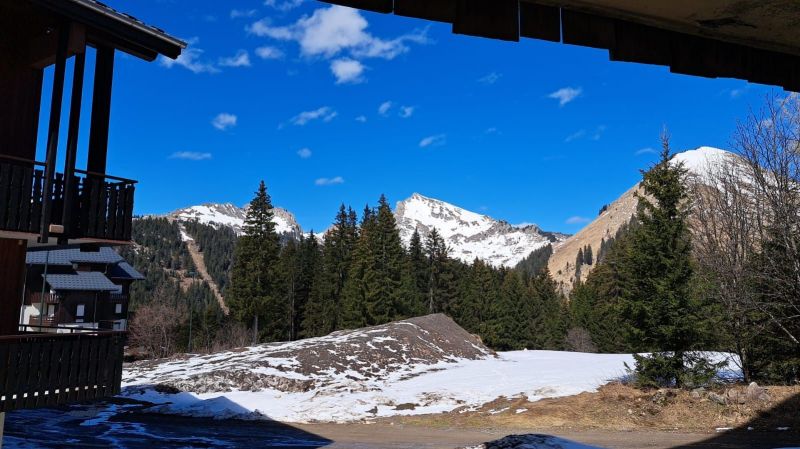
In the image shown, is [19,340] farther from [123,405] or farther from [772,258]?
[772,258]

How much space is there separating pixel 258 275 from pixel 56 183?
4617cm

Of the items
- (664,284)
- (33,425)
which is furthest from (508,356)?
(33,425)

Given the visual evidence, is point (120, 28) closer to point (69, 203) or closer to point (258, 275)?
point (69, 203)

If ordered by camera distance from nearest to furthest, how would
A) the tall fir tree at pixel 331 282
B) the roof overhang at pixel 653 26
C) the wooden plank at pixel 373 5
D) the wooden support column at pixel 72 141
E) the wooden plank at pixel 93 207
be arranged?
the wooden plank at pixel 373 5
the roof overhang at pixel 653 26
the wooden support column at pixel 72 141
the wooden plank at pixel 93 207
the tall fir tree at pixel 331 282

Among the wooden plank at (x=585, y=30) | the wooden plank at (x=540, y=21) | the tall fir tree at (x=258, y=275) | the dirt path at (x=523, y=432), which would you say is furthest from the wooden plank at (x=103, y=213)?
the tall fir tree at (x=258, y=275)

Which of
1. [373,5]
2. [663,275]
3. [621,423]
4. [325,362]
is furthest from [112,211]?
[325,362]

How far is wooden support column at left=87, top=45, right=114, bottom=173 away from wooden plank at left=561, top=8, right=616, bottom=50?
10.4 m

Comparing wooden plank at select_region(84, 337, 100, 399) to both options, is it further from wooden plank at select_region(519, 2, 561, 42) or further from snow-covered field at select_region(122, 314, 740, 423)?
snow-covered field at select_region(122, 314, 740, 423)

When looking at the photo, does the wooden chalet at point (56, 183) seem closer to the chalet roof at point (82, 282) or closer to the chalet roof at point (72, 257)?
the chalet roof at point (72, 257)

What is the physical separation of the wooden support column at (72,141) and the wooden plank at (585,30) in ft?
31.7

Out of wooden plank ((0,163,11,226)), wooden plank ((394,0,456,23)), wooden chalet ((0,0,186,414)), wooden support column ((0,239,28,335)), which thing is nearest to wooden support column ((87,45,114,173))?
wooden chalet ((0,0,186,414))

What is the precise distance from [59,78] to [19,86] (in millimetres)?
2063

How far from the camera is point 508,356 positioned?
1576 inches

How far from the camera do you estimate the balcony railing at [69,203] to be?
9156mm
